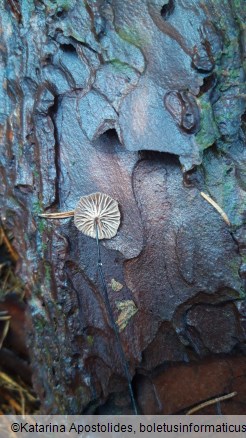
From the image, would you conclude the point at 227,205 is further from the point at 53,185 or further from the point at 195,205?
the point at 53,185

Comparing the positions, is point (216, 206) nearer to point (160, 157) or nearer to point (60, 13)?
point (160, 157)

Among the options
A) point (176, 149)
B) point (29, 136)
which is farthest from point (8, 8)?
point (176, 149)

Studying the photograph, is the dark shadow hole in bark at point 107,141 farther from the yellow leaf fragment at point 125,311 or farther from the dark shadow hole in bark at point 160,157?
the yellow leaf fragment at point 125,311

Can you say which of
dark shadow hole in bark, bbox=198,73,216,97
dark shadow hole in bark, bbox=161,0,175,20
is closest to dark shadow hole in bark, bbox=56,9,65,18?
dark shadow hole in bark, bbox=161,0,175,20

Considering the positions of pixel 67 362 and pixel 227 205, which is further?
pixel 67 362

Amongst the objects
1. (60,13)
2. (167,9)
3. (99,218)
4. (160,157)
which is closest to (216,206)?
(160,157)

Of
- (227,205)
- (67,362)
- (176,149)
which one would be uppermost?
(176,149)
